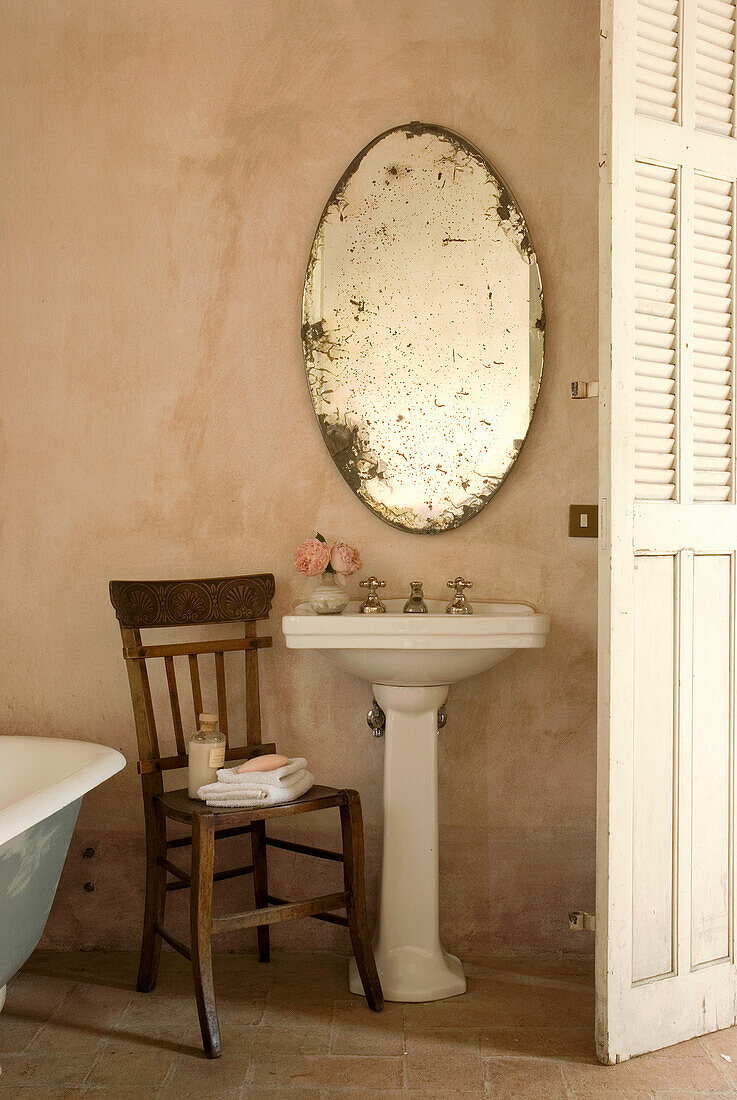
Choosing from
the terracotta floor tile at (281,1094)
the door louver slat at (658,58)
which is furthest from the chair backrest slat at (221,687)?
the door louver slat at (658,58)

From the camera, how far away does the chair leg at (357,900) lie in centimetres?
222

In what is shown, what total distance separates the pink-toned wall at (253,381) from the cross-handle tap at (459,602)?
0.12m

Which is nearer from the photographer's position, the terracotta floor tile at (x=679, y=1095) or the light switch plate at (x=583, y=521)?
the terracotta floor tile at (x=679, y=1095)

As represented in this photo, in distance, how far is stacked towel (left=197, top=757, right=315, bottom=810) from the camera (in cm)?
213

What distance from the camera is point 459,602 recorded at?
8.23 feet

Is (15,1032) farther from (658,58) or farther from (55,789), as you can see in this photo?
(658,58)

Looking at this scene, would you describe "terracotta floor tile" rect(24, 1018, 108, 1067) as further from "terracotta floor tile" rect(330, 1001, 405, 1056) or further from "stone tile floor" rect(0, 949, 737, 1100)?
"terracotta floor tile" rect(330, 1001, 405, 1056)

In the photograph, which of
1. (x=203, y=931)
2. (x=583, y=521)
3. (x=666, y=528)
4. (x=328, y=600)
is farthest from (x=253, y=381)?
(x=203, y=931)

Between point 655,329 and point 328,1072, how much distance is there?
1.79 metres

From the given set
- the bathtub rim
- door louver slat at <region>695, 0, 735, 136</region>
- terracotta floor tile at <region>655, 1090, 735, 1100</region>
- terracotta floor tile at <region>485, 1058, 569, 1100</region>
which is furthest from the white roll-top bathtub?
door louver slat at <region>695, 0, 735, 136</region>

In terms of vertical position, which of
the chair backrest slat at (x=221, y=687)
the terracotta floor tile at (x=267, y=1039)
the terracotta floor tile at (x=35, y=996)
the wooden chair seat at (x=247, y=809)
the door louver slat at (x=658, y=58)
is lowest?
the terracotta floor tile at (x=35, y=996)

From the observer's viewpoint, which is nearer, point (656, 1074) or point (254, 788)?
point (656, 1074)

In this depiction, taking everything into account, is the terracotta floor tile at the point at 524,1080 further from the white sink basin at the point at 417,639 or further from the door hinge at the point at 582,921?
the white sink basin at the point at 417,639

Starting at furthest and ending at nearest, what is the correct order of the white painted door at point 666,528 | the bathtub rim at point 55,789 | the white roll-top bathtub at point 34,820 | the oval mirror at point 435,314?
the oval mirror at point 435,314 → the white painted door at point 666,528 → the white roll-top bathtub at point 34,820 → the bathtub rim at point 55,789
